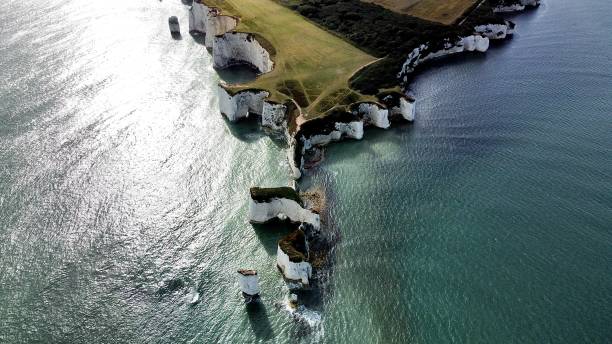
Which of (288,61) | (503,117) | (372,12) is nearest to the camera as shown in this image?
(503,117)

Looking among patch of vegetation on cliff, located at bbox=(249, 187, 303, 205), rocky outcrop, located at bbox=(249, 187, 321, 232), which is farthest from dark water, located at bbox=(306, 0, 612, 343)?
patch of vegetation on cliff, located at bbox=(249, 187, 303, 205)

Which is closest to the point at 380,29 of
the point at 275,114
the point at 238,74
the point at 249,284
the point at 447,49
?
the point at 447,49

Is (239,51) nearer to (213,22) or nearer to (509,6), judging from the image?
(213,22)

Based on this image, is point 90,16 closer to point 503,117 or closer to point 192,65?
point 192,65

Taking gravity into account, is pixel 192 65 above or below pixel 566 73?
below

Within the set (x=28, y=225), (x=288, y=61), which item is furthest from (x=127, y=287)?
(x=288, y=61)

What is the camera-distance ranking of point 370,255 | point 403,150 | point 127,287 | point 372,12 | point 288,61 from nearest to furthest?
1. point 127,287
2. point 370,255
3. point 403,150
4. point 288,61
5. point 372,12
